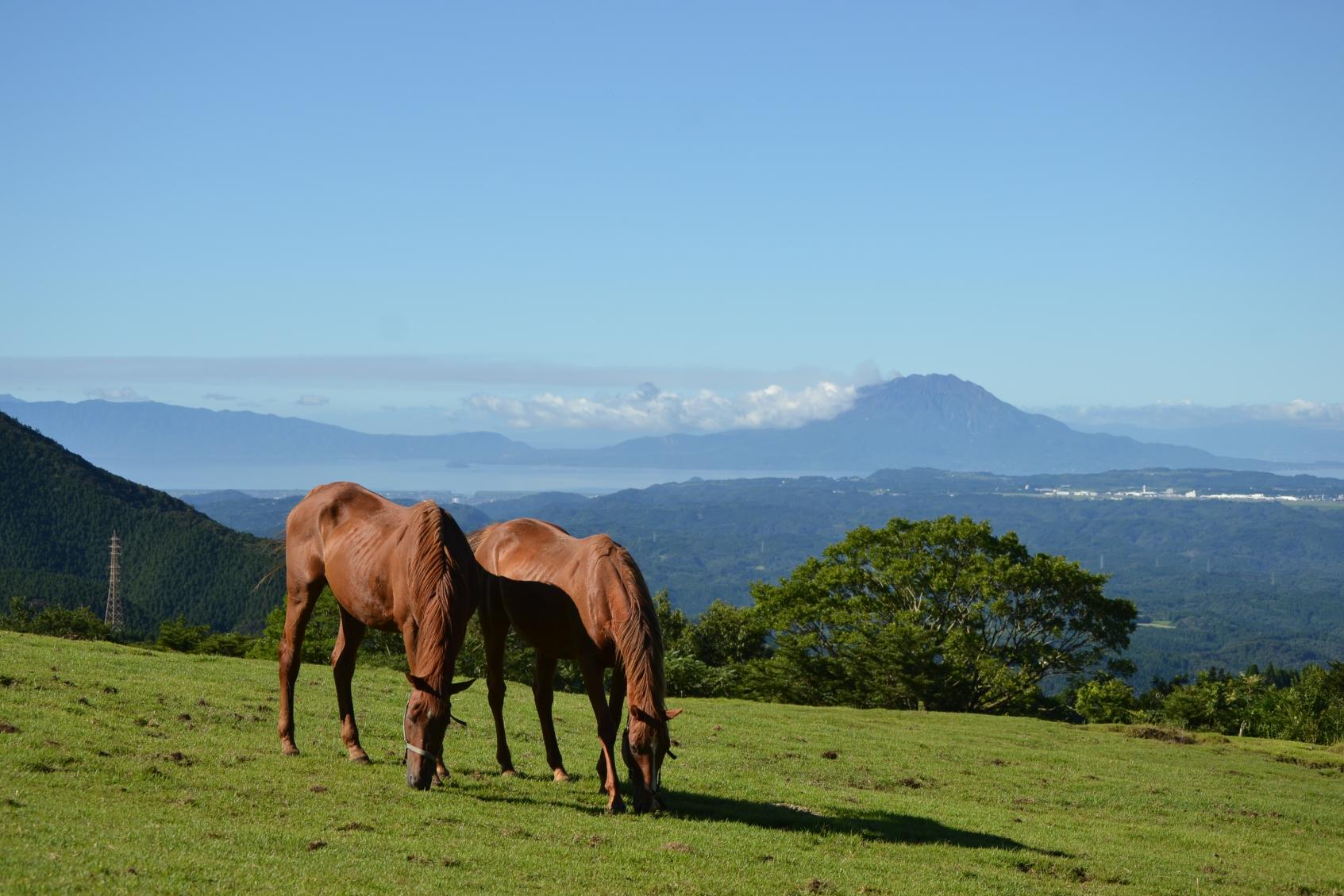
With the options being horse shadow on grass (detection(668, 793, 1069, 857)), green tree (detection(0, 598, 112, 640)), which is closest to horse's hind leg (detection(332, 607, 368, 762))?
horse shadow on grass (detection(668, 793, 1069, 857))

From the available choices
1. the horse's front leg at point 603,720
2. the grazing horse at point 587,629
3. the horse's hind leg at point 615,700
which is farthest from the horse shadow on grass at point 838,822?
the grazing horse at point 587,629

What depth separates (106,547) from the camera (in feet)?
460

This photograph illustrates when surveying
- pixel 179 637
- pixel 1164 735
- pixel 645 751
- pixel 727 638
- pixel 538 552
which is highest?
pixel 538 552

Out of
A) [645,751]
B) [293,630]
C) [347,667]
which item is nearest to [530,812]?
[645,751]

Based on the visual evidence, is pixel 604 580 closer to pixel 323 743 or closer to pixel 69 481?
pixel 323 743

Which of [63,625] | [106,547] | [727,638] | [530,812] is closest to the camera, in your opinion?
[530,812]

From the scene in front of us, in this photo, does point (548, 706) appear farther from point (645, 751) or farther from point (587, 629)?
point (645, 751)

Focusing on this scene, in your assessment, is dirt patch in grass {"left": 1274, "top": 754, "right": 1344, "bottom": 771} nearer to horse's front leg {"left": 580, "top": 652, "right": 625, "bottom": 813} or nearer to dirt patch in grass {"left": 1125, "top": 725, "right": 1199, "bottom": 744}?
dirt patch in grass {"left": 1125, "top": 725, "right": 1199, "bottom": 744}

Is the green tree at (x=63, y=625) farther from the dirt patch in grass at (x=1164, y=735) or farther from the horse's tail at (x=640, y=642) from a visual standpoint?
the dirt patch in grass at (x=1164, y=735)

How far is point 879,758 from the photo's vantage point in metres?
20.0

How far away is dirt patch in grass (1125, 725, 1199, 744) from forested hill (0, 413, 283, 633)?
9948cm

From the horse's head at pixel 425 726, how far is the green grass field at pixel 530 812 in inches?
11.3

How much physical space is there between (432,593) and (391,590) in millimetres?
894

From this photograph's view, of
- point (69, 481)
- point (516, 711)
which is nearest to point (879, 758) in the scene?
point (516, 711)
